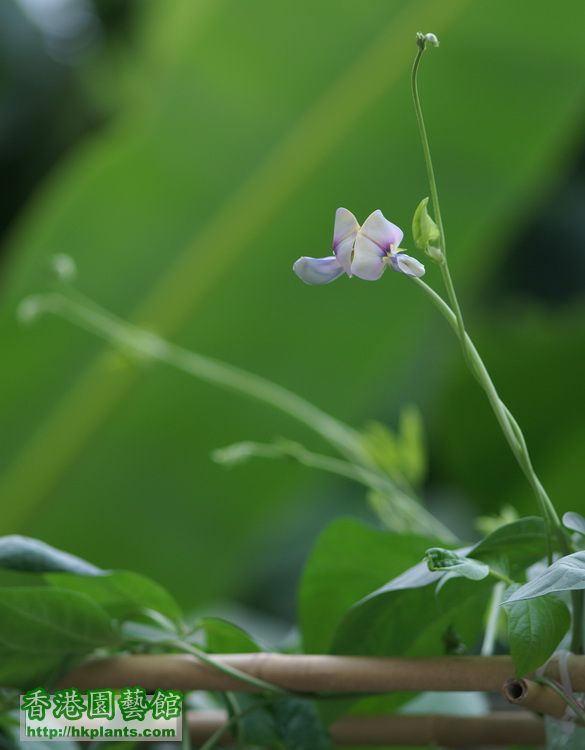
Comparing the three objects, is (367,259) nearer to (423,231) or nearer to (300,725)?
(423,231)

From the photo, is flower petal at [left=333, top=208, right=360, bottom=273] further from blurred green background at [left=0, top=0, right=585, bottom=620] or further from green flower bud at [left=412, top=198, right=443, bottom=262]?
blurred green background at [left=0, top=0, right=585, bottom=620]

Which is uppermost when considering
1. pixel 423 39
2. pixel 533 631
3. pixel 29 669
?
pixel 423 39

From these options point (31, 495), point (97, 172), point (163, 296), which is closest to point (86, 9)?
point (97, 172)

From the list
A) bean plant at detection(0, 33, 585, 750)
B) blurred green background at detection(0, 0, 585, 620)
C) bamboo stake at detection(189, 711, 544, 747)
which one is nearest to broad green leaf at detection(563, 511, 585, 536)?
bean plant at detection(0, 33, 585, 750)

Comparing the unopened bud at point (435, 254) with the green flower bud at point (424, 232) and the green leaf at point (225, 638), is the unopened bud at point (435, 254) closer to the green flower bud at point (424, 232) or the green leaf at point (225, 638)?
the green flower bud at point (424, 232)

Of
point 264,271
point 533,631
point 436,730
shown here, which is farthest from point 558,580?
point 264,271

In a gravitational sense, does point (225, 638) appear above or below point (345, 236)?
below
